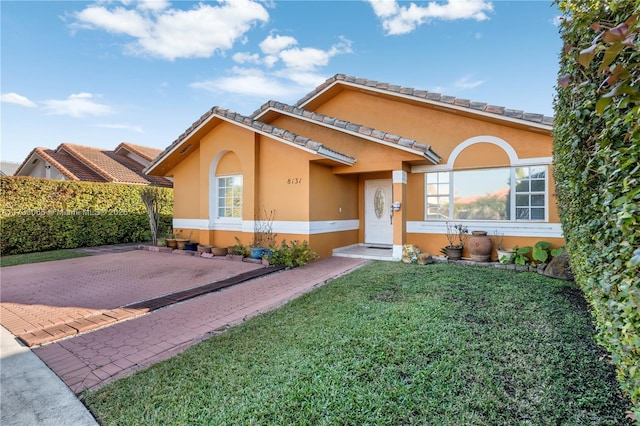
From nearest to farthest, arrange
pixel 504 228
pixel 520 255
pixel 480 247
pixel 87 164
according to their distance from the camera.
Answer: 1. pixel 520 255
2. pixel 480 247
3. pixel 504 228
4. pixel 87 164

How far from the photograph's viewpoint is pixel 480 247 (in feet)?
34.4

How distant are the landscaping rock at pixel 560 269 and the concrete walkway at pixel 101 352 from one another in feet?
23.7

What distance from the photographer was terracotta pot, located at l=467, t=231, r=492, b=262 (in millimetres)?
10477

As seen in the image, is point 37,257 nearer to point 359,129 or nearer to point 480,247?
point 359,129

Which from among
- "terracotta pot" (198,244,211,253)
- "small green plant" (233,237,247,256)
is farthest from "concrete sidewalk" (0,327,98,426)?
"terracotta pot" (198,244,211,253)

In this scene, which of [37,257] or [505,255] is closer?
[505,255]

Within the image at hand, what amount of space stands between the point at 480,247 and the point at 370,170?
4.85 metres

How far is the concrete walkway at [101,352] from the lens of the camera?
3.39 m

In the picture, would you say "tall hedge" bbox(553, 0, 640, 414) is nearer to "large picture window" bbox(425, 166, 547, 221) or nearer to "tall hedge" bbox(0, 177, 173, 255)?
"large picture window" bbox(425, 166, 547, 221)

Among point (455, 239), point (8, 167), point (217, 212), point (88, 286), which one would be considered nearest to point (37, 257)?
point (88, 286)

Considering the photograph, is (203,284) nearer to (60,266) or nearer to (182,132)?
(60,266)

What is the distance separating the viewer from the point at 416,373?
12.0ft

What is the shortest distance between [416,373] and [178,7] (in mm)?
14110

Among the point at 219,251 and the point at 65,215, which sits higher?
the point at 65,215
